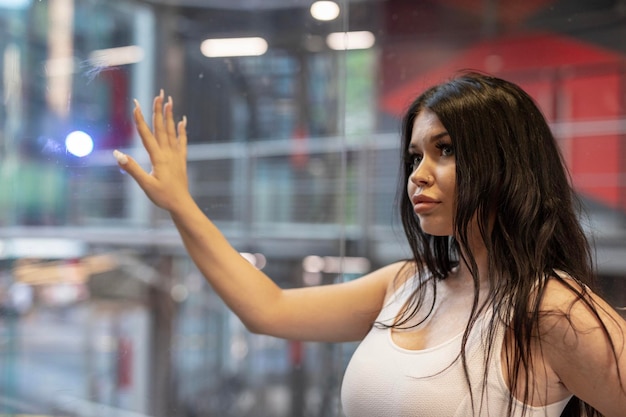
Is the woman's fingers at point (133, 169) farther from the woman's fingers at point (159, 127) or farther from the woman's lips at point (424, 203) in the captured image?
the woman's lips at point (424, 203)

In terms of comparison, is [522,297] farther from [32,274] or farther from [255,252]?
[32,274]

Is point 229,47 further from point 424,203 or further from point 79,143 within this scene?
point 424,203

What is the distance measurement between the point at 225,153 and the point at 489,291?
104 centimetres

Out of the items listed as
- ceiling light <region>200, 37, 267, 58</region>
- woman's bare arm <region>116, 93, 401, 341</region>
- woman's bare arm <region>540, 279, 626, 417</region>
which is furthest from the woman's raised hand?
woman's bare arm <region>540, 279, 626, 417</region>

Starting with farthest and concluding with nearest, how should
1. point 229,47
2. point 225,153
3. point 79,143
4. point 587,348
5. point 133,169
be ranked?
point 225,153, point 229,47, point 79,143, point 133,169, point 587,348

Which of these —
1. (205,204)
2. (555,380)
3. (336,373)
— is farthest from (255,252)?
(555,380)

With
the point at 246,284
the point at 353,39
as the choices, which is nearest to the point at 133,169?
the point at 246,284

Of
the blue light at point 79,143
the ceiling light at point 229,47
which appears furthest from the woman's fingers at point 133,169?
the ceiling light at point 229,47

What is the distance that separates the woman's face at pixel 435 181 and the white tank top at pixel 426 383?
0.15 m

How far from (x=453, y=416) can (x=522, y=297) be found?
18cm

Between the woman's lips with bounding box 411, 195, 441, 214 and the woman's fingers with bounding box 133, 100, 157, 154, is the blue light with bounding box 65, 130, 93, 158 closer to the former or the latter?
the woman's fingers with bounding box 133, 100, 157, 154

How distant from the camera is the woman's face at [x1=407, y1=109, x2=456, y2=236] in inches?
37.0

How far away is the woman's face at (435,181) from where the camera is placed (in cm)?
94

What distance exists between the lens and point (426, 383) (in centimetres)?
90
